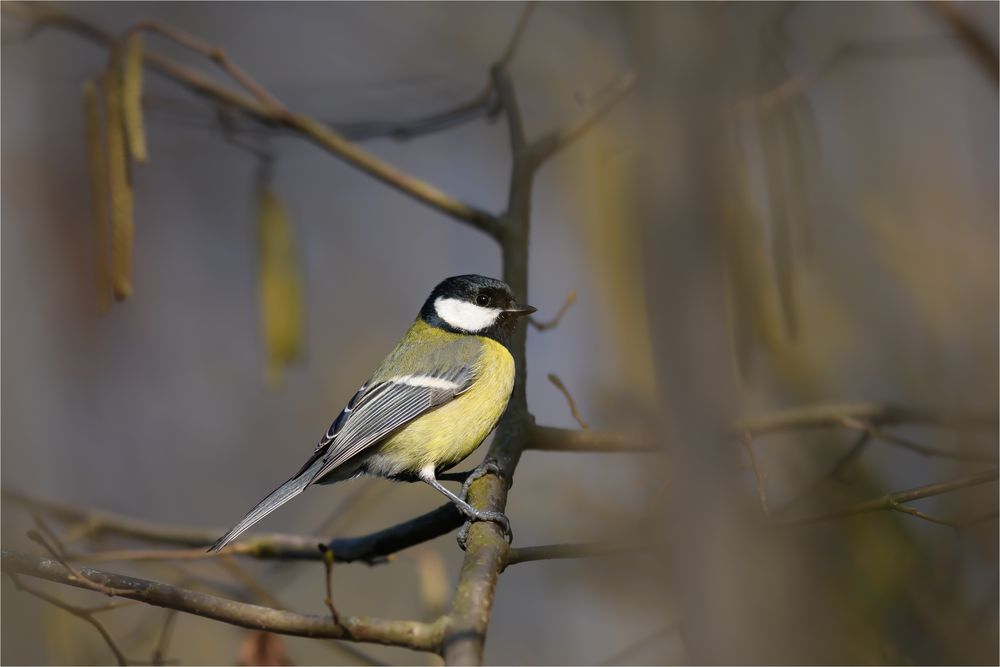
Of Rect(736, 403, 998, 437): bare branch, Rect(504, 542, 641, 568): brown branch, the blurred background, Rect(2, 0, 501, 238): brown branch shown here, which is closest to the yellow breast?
the blurred background

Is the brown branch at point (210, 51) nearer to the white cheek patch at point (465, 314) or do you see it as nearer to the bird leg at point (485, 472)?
the white cheek patch at point (465, 314)

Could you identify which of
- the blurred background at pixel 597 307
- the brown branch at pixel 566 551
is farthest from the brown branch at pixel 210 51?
the brown branch at pixel 566 551

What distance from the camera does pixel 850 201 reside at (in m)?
3.14

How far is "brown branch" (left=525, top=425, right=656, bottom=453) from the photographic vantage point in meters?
1.96

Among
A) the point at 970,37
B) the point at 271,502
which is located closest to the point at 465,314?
the point at 271,502

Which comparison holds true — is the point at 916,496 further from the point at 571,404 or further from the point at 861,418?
the point at 861,418

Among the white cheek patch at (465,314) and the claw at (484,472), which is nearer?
the claw at (484,472)

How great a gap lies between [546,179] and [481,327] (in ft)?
5.80

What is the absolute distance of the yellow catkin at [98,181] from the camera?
1.84 meters

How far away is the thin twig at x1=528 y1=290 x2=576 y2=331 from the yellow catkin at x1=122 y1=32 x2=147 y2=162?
1.07 m

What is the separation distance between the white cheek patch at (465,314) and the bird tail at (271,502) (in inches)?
23.6

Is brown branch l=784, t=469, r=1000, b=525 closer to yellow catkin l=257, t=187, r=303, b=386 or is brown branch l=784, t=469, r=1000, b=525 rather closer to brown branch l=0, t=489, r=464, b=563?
brown branch l=0, t=489, r=464, b=563

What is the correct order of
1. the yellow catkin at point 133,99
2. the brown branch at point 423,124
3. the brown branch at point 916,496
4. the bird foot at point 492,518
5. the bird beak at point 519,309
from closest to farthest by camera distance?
1. the brown branch at point 916,496
2. the bird foot at point 492,518
3. the yellow catkin at point 133,99
4. the bird beak at point 519,309
5. the brown branch at point 423,124

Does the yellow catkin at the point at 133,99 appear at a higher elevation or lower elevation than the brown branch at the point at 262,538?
higher
